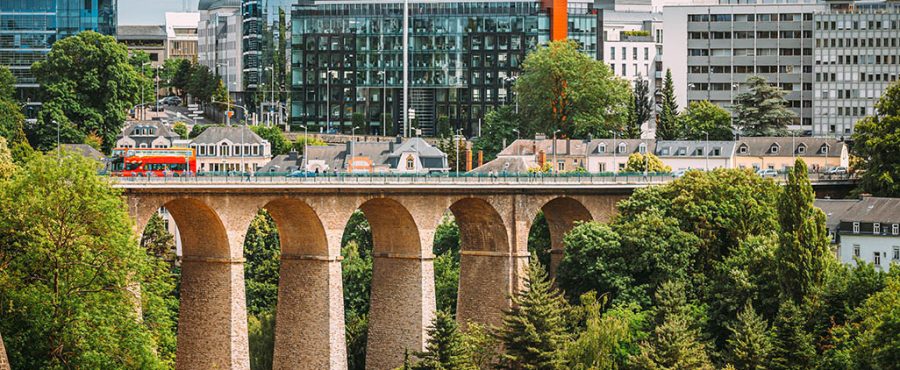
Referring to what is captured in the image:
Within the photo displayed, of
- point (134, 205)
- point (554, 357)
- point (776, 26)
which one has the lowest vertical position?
point (554, 357)

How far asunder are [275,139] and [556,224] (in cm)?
5160

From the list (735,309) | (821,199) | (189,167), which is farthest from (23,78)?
(735,309)

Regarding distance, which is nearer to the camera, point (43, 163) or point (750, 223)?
point (43, 163)

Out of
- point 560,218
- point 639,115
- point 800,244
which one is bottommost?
point 800,244

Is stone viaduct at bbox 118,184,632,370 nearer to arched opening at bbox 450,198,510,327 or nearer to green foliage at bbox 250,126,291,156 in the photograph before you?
arched opening at bbox 450,198,510,327

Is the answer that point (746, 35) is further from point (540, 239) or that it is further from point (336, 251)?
point (336, 251)

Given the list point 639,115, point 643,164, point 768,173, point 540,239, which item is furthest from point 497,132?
point 540,239

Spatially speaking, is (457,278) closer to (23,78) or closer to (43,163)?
(43,163)

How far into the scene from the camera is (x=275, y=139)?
179875 mm

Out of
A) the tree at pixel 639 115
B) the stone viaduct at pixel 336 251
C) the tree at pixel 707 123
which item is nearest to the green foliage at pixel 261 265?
the stone viaduct at pixel 336 251

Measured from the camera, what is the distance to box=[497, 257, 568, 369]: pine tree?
106 m

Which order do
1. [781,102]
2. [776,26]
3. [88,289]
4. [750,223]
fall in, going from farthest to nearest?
[776,26]
[781,102]
[750,223]
[88,289]

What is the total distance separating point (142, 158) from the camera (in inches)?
4793

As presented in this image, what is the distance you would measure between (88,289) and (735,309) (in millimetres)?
37418
